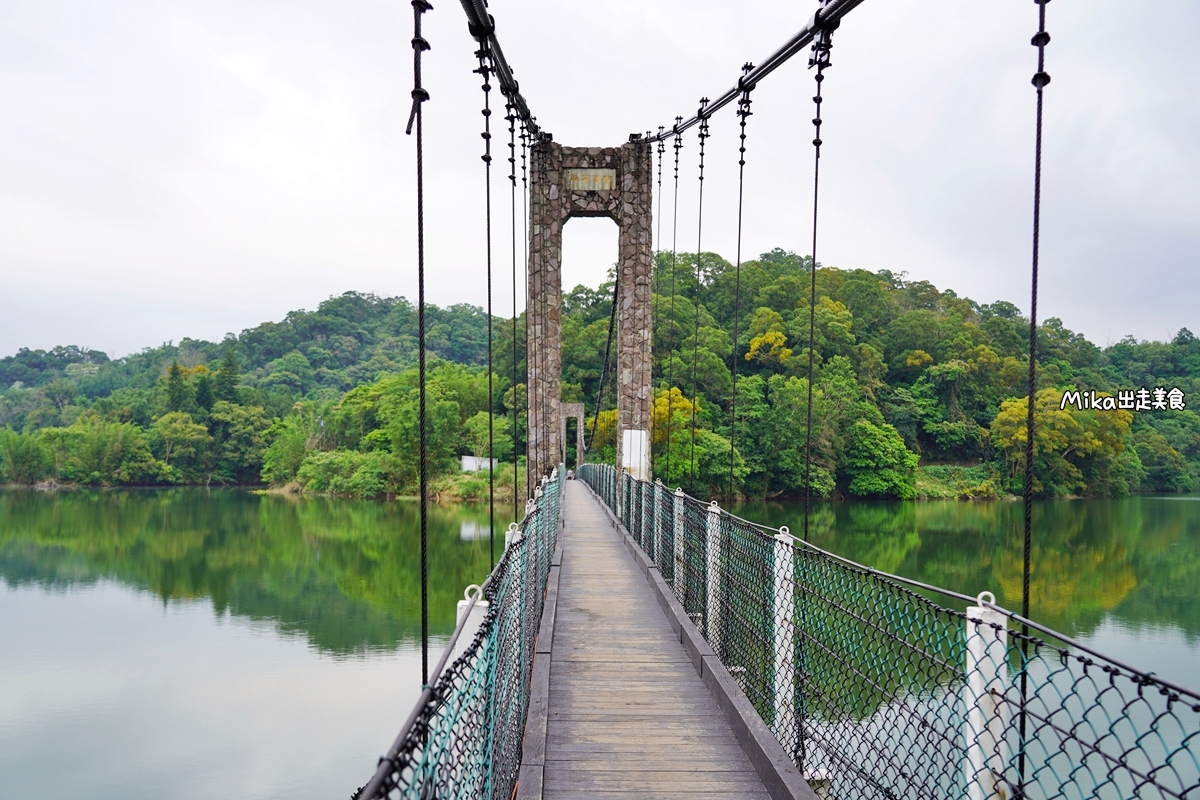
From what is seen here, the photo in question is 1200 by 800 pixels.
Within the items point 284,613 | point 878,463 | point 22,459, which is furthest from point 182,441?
point 878,463

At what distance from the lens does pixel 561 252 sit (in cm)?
1064

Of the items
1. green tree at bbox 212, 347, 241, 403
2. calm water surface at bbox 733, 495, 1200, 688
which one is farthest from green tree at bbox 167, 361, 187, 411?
calm water surface at bbox 733, 495, 1200, 688

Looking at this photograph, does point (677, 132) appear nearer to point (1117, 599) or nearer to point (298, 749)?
point (298, 749)

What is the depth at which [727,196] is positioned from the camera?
6075cm

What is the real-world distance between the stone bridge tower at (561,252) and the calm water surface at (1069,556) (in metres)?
6.55

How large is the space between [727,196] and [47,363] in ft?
163

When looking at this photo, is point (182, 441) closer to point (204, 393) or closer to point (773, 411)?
point (204, 393)

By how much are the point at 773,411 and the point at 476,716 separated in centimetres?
2554

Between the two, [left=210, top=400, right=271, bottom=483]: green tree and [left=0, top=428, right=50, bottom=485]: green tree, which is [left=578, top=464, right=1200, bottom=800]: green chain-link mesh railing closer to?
[left=210, top=400, right=271, bottom=483]: green tree

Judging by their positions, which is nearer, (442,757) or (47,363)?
(442,757)

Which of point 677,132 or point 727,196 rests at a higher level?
point 727,196

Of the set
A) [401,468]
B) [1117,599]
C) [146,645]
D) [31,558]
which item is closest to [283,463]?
[401,468]

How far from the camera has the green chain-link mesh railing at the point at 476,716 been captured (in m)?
1.01

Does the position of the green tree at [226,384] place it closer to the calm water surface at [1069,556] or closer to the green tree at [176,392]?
the green tree at [176,392]
